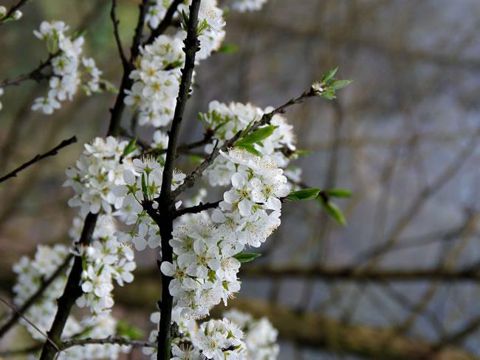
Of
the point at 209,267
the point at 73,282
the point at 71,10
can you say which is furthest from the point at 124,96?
the point at 71,10

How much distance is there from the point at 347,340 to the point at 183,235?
246 centimetres

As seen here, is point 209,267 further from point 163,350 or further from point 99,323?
point 99,323

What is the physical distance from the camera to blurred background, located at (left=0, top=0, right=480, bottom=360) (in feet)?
9.66

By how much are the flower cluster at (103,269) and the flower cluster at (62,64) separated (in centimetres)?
23

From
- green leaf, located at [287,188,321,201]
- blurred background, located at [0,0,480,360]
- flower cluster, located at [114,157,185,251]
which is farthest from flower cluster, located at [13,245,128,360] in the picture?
blurred background, located at [0,0,480,360]

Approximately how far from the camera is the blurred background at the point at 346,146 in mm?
2945

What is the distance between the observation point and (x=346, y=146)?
341 centimetres

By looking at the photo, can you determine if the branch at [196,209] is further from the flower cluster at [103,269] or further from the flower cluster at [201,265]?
the flower cluster at [103,269]

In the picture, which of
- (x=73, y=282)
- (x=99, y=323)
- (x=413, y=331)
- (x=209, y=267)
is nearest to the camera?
(x=209, y=267)

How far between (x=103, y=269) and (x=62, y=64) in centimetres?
34

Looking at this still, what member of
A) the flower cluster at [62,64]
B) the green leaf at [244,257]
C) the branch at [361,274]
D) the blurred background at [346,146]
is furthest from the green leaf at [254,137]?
the blurred background at [346,146]

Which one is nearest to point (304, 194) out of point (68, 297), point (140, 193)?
point (140, 193)

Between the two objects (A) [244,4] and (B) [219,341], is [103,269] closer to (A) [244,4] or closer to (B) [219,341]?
(B) [219,341]

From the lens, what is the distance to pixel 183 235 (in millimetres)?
590
